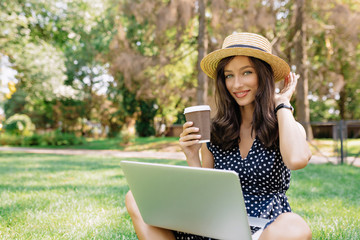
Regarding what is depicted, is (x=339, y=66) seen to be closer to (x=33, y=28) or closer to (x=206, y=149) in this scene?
(x=33, y=28)

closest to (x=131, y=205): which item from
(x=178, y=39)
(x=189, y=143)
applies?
(x=189, y=143)

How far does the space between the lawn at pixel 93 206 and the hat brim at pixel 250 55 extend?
139cm

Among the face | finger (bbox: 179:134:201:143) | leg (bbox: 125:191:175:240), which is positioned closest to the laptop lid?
leg (bbox: 125:191:175:240)

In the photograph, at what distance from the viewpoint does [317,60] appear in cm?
1720

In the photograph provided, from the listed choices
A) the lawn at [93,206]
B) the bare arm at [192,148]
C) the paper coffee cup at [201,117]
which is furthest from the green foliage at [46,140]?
the paper coffee cup at [201,117]

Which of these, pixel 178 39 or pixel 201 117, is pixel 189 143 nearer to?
pixel 201 117

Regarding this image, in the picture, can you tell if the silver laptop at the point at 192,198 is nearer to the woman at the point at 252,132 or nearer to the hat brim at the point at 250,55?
the woman at the point at 252,132

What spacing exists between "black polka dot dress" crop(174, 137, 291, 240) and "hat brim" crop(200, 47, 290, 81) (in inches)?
19.8

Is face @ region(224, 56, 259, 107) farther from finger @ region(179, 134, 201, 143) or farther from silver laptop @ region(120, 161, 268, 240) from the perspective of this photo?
silver laptop @ region(120, 161, 268, 240)

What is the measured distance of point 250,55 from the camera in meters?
2.04

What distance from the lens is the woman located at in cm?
186

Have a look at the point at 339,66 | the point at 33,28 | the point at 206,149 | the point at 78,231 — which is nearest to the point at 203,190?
the point at 206,149

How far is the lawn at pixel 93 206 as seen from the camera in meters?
2.74

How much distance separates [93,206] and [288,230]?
2.60m
